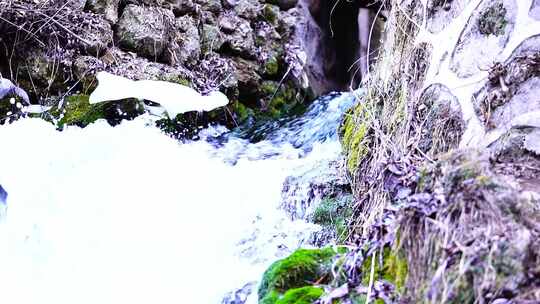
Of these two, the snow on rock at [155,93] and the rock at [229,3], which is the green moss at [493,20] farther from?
the rock at [229,3]

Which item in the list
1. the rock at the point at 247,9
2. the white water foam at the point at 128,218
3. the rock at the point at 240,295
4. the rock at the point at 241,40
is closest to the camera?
the rock at the point at 240,295

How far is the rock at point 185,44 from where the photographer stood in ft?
16.6

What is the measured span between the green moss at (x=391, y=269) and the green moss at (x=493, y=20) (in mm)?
1536

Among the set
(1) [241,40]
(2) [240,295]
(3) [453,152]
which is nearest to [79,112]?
(1) [241,40]

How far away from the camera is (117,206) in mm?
3535

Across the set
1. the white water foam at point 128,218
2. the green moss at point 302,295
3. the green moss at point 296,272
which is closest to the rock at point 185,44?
the white water foam at point 128,218

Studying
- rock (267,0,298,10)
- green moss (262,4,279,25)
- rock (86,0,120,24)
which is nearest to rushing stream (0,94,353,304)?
rock (86,0,120,24)

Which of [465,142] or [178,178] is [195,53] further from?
[465,142]

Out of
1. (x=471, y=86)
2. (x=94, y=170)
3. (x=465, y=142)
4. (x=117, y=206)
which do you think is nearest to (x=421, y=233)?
(x=465, y=142)

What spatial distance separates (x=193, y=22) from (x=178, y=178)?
223 centimetres

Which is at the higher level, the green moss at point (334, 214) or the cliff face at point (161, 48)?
the cliff face at point (161, 48)

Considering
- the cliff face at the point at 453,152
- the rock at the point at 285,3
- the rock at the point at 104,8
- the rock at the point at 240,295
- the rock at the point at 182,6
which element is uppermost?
the rock at the point at 285,3

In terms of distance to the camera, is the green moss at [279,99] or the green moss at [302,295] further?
the green moss at [279,99]

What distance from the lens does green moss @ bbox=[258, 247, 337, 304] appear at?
2.14 meters
